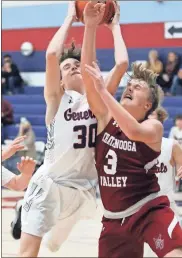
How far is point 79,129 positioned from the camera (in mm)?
3049

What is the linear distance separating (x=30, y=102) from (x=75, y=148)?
26.9 ft

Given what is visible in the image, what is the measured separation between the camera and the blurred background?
9555 millimetres

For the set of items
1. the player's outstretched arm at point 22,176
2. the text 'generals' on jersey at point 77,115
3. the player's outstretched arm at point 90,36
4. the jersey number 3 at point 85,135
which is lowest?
the player's outstretched arm at point 22,176

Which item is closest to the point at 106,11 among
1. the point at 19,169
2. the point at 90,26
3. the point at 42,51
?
the point at 90,26

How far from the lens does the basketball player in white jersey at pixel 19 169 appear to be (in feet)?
10.5

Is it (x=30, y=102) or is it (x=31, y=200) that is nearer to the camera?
(x=31, y=200)

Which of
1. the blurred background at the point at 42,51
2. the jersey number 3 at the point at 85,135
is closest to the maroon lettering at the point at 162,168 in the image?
the jersey number 3 at the point at 85,135

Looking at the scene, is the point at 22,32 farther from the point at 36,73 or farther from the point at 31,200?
the point at 31,200

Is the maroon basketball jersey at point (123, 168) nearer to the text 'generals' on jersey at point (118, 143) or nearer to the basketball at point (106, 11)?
the text 'generals' on jersey at point (118, 143)

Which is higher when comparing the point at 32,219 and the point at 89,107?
the point at 89,107

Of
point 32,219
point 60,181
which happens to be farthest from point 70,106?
point 32,219

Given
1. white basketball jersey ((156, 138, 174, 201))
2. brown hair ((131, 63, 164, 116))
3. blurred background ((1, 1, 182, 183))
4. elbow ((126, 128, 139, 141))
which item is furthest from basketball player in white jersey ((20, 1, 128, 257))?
blurred background ((1, 1, 182, 183))

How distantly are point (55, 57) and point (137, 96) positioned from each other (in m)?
0.46

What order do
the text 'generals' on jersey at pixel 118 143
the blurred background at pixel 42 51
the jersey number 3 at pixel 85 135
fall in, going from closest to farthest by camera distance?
the text 'generals' on jersey at pixel 118 143 < the jersey number 3 at pixel 85 135 < the blurred background at pixel 42 51
